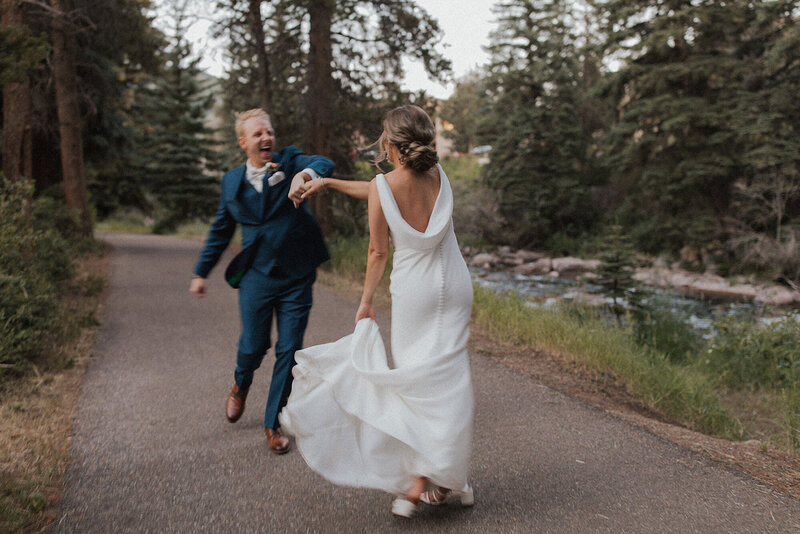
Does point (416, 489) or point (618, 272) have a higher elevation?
A: point (416, 489)

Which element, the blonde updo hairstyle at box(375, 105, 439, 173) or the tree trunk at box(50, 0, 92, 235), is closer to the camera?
the blonde updo hairstyle at box(375, 105, 439, 173)

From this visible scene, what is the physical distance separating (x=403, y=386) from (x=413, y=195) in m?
0.94

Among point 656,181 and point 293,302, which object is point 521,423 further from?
point 656,181

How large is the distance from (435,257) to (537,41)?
32.2 m

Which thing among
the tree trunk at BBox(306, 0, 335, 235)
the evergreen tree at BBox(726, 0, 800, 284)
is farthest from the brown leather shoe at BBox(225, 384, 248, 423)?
the evergreen tree at BBox(726, 0, 800, 284)

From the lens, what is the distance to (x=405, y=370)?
294 centimetres

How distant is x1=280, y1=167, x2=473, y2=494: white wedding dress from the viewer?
2926mm

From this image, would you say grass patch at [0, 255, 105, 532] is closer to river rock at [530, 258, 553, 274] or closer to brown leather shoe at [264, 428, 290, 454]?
brown leather shoe at [264, 428, 290, 454]

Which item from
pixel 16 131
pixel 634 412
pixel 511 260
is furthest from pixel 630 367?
pixel 511 260

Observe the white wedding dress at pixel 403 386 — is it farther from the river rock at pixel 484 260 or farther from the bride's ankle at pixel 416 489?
the river rock at pixel 484 260

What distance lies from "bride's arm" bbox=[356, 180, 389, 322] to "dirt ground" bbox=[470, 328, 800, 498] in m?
2.52

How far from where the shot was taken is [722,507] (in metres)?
3.25

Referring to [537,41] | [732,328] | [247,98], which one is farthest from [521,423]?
A: [537,41]

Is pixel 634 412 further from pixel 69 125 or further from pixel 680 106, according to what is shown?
pixel 680 106
